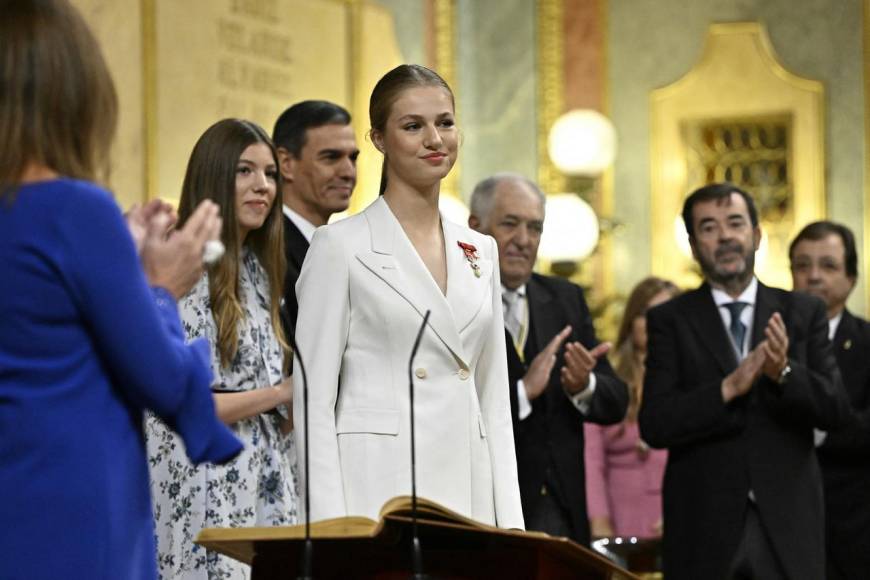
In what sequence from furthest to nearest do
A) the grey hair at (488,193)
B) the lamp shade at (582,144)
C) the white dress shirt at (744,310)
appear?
the lamp shade at (582,144) < the grey hair at (488,193) < the white dress shirt at (744,310)

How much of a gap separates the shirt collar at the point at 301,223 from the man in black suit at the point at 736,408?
126 centimetres

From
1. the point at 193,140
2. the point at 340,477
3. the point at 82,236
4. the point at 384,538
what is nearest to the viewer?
the point at 82,236

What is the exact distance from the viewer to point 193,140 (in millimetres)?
7395

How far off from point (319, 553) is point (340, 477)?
77 cm

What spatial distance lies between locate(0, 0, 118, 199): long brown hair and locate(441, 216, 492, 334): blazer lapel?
4.04ft

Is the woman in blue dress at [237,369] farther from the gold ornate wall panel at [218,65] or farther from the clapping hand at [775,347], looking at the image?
the gold ornate wall panel at [218,65]

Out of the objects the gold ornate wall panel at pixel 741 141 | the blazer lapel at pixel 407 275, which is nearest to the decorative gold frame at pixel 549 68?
the gold ornate wall panel at pixel 741 141

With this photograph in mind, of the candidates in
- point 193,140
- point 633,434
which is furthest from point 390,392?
point 193,140

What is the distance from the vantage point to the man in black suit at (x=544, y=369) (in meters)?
5.19

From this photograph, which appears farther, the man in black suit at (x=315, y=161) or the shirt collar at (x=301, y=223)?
the man in black suit at (x=315, y=161)

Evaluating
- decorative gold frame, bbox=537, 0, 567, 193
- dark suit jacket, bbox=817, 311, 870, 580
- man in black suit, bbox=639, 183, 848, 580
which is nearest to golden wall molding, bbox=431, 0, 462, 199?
decorative gold frame, bbox=537, 0, 567, 193

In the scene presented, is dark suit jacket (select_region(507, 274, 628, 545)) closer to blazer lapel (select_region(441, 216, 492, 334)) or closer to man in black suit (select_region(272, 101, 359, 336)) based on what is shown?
Answer: man in black suit (select_region(272, 101, 359, 336))

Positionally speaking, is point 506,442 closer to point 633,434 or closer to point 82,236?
point 82,236

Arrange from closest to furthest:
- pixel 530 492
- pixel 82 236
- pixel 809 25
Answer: pixel 82 236, pixel 530 492, pixel 809 25
